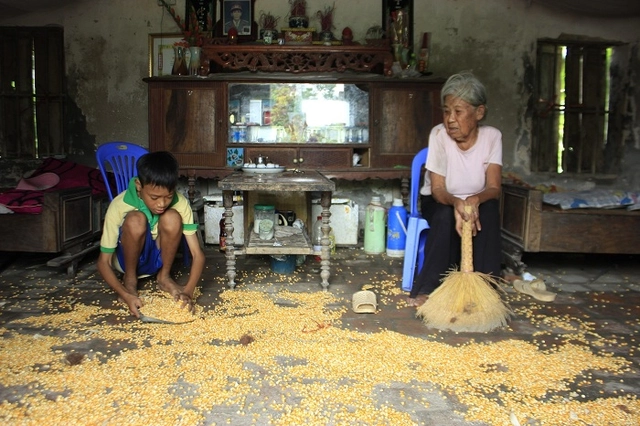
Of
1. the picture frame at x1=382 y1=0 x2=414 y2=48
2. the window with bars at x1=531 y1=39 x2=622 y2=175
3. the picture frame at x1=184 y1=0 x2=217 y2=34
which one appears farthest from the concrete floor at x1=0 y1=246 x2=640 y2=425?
the picture frame at x1=184 y1=0 x2=217 y2=34

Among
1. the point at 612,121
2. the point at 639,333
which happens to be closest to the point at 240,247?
the point at 639,333

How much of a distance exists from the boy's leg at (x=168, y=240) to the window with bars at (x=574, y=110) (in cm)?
402

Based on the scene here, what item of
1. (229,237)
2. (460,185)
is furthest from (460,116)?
(229,237)

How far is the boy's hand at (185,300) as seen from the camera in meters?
2.84

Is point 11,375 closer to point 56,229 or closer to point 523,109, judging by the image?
point 56,229

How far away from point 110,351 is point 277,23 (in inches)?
153

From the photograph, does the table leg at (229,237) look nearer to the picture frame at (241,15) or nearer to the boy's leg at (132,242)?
the boy's leg at (132,242)

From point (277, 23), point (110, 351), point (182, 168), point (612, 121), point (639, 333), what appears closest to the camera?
point (110, 351)

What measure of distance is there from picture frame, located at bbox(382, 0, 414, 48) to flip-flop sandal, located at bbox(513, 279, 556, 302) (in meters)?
2.70

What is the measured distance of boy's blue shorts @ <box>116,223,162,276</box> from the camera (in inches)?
123

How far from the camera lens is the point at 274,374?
2.20m

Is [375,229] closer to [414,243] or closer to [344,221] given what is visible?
[344,221]

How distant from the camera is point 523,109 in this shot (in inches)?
220

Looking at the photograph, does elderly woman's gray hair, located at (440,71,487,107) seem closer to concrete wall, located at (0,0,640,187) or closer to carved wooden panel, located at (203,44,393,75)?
carved wooden panel, located at (203,44,393,75)
